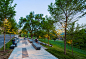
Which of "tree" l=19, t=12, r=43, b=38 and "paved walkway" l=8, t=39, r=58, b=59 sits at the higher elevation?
"tree" l=19, t=12, r=43, b=38

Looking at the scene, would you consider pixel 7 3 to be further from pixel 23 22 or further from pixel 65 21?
pixel 23 22

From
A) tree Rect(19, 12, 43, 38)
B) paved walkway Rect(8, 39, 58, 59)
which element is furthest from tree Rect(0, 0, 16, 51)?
tree Rect(19, 12, 43, 38)

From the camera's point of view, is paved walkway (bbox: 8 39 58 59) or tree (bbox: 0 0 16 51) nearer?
paved walkway (bbox: 8 39 58 59)

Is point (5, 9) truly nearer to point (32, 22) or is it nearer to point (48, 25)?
point (48, 25)

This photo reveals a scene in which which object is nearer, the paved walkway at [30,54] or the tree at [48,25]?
the paved walkway at [30,54]

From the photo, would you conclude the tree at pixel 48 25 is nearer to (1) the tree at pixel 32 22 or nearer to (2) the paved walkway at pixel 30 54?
(2) the paved walkway at pixel 30 54

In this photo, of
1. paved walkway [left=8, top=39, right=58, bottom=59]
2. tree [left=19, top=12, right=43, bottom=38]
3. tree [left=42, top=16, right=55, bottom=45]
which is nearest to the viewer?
paved walkway [left=8, top=39, right=58, bottom=59]

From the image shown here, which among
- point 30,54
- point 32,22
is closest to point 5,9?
point 30,54

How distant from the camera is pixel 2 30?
29.8ft

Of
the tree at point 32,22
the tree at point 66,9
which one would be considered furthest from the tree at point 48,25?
the tree at point 32,22

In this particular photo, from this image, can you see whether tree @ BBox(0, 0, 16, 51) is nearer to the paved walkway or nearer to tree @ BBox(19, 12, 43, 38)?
the paved walkway

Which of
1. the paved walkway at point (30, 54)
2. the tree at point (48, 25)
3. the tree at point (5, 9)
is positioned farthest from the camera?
the tree at point (48, 25)

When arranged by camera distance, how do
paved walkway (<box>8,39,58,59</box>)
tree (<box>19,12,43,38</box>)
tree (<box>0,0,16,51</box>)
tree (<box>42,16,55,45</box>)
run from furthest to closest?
tree (<box>19,12,43,38</box>) → tree (<box>42,16,55,45</box>) → tree (<box>0,0,16,51</box>) → paved walkway (<box>8,39,58,59</box>)

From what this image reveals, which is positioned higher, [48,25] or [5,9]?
[5,9]
